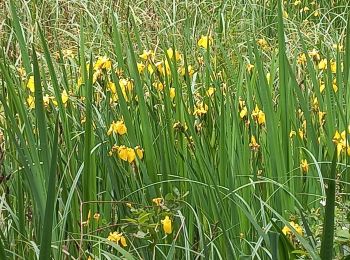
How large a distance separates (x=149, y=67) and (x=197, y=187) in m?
0.73

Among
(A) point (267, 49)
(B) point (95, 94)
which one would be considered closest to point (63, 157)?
(B) point (95, 94)

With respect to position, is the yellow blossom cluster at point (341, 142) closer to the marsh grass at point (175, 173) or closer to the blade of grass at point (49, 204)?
the marsh grass at point (175, 173)

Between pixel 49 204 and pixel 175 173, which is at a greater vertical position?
pixel 49 204

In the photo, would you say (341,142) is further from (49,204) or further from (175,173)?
(49,204)

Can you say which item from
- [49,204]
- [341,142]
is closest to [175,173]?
[341,142]

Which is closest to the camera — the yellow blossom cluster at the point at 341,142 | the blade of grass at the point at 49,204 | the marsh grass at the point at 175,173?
the blade of grass at the point at 49,204

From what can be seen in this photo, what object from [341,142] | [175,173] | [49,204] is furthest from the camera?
[175,173]

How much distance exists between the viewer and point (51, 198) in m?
1.03

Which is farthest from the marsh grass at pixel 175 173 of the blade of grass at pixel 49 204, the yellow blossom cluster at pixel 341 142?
the blade of grass at pixel 49 204

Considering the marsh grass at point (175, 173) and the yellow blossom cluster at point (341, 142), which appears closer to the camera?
the marsh grass at point (175, 173)

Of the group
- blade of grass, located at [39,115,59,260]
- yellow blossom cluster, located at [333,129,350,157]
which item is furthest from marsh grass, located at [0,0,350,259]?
blade of grass, located at [39,115,59,260]

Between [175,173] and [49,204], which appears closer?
[49,204]

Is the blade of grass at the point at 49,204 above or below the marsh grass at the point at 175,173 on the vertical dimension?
above

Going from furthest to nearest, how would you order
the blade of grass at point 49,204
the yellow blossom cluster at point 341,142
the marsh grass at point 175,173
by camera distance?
1. the yellow blossom cluster at point 341,142
2. the marsh grass at point 175,173
3. the blade of grass at point 49,204
